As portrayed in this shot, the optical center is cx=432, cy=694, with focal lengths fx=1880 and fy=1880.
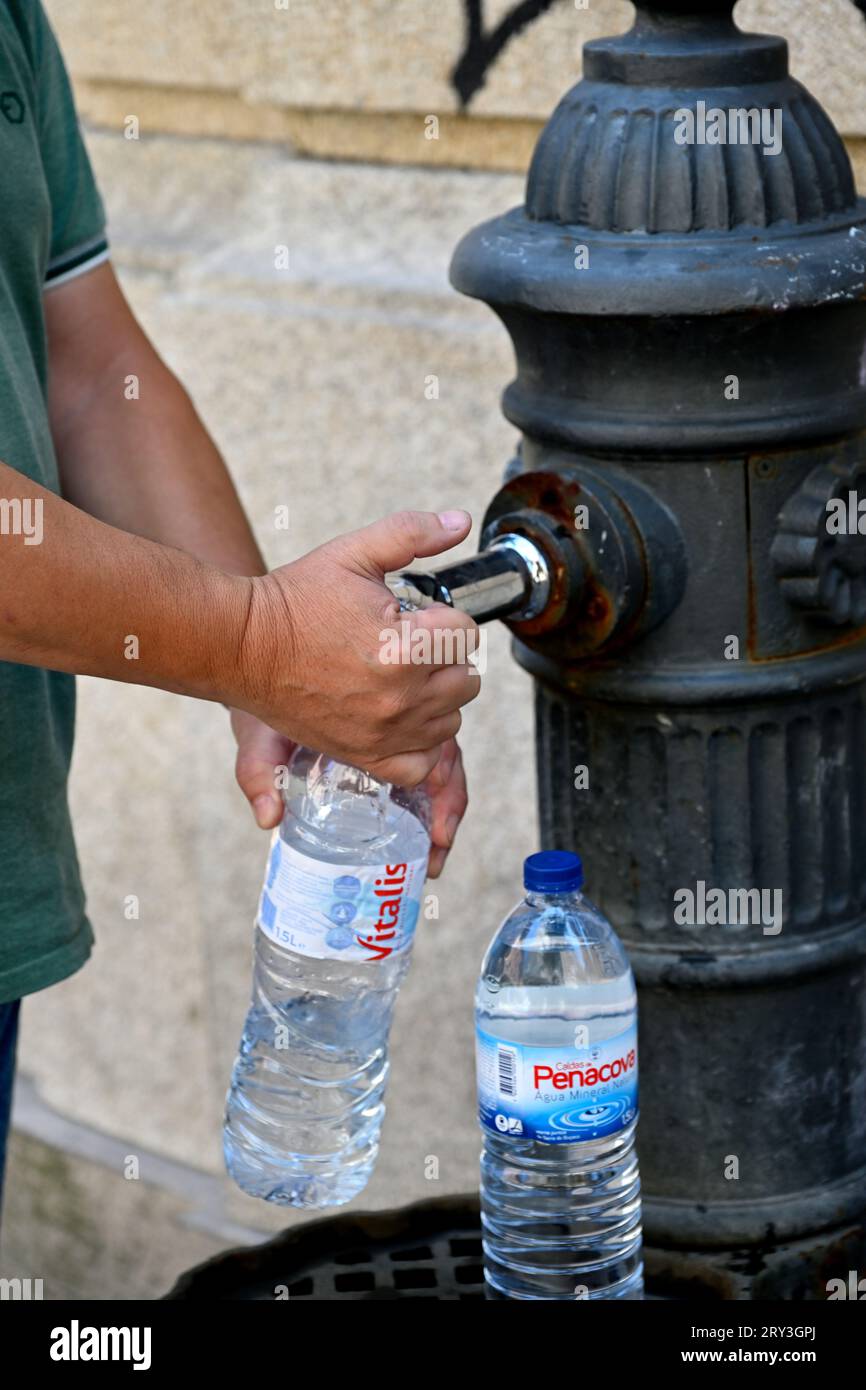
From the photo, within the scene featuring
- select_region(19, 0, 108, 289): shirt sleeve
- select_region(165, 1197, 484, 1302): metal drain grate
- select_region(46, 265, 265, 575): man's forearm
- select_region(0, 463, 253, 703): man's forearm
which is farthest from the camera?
select_region(46, 265, 265, 575): man's forearm

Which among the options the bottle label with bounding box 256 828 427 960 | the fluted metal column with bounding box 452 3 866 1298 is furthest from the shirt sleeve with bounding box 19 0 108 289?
the bottle label with bounding box 256 828 427 960

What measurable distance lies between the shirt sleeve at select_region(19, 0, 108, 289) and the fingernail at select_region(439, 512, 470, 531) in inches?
28.7

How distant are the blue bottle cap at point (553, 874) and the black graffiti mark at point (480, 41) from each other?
146 centimetres

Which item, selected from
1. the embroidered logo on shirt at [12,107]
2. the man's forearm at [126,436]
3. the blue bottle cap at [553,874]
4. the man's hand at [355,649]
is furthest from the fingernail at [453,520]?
the embroidered logo on shirt at [12,107]

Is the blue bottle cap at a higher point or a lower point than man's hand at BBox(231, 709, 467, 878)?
higher

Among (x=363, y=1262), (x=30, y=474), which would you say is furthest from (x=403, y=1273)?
(x=30, y=474)

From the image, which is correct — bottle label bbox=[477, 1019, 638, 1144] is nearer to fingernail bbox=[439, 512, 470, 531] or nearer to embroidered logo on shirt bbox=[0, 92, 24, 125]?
fingernail bbox=[439, 512, 470, 531]

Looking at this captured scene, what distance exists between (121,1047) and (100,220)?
200 cm

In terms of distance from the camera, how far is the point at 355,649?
61.4 inches

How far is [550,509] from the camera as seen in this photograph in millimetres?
1756

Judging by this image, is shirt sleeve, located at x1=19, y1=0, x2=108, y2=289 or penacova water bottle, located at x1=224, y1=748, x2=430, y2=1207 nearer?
penacova water bottle, located at x1=224, y1=748, x2=430, y2=1207

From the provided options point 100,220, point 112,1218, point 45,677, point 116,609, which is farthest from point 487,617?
point 112,1218

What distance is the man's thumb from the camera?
159cm

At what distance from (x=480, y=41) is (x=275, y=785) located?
1309 mm
